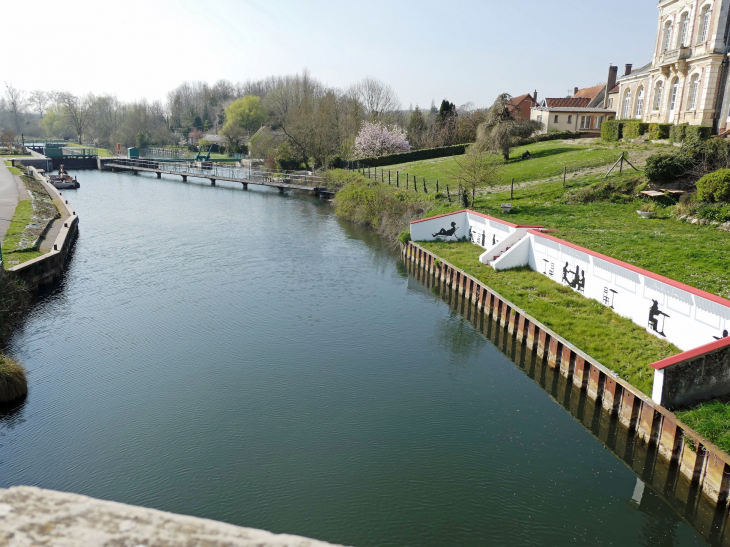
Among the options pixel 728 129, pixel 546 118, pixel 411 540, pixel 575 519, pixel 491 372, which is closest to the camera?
pixel 411 540

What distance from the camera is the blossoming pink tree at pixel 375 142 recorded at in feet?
208

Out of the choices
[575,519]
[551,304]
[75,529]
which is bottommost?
[575,519]

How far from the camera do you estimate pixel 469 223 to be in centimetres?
2903

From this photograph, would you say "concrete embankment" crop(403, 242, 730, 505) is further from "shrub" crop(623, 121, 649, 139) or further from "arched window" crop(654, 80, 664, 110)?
"arched window" crop(654, 80, 664, 110)

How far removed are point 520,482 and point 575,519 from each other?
129cm

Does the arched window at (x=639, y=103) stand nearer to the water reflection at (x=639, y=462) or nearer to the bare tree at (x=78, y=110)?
the water reflection at (x=639, y=462)

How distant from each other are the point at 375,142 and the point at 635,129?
29601mm

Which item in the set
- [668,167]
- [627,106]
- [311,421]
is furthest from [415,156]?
[311,421]

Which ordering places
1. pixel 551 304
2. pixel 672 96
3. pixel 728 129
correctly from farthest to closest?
pixel 672 96 → pixel 728 129 → pixel 551 304

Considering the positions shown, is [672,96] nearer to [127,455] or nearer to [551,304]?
[551,304]

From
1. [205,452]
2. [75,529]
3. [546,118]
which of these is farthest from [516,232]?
[546,118]

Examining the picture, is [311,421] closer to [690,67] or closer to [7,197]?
[7,197]

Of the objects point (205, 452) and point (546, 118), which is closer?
point (205, 452)

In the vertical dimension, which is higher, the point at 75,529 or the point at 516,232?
the point at 75,529
